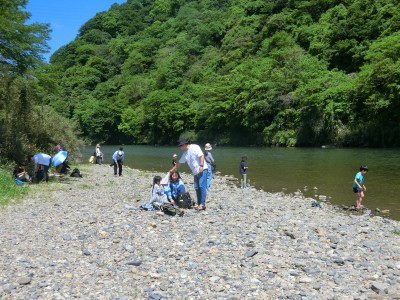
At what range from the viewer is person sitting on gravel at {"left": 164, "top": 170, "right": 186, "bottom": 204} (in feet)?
40.4

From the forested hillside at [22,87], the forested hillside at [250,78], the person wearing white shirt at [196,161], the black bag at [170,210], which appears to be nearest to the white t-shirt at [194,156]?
the person wearing white shirt at [196,161]

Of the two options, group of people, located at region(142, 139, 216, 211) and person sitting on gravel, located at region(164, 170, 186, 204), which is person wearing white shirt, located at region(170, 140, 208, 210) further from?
person sitting on gravel, located at region(164, 170, 186, 204)

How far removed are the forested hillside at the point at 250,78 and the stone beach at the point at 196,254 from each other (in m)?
18.2

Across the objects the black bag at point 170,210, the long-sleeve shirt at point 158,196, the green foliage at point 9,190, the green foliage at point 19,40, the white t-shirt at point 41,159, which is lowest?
the green foliage at point 9,190

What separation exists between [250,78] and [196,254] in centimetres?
6413

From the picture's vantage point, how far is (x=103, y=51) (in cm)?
14338

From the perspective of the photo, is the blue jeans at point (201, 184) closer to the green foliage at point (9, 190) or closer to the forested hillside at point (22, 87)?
the green foliage at point (9, 190)

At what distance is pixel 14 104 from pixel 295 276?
22286 millimetres

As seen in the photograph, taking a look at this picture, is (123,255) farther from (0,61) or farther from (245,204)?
(0,61)

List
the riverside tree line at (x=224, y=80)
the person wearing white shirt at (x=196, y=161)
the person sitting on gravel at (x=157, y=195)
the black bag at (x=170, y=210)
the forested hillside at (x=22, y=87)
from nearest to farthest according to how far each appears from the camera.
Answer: the black bag at (x=170, y=210) < the person wearing white shirt at (x=196, y=161) < the person sitting on gravel at (x=157, y=195) < the forested hillside at (x=22, y=87) < the riverside tree line at (x=224, y=80)


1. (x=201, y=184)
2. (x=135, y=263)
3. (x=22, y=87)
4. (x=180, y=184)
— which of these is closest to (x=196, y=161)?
(x=201, y=184)

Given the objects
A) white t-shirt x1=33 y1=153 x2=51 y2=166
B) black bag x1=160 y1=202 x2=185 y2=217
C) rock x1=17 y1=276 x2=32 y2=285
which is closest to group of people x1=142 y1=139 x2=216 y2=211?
black bag x1=160 y1=202 x2=185 y2=217

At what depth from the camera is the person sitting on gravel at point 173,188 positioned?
12.3m

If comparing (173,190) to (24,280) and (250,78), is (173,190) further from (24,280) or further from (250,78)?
(250,78)
